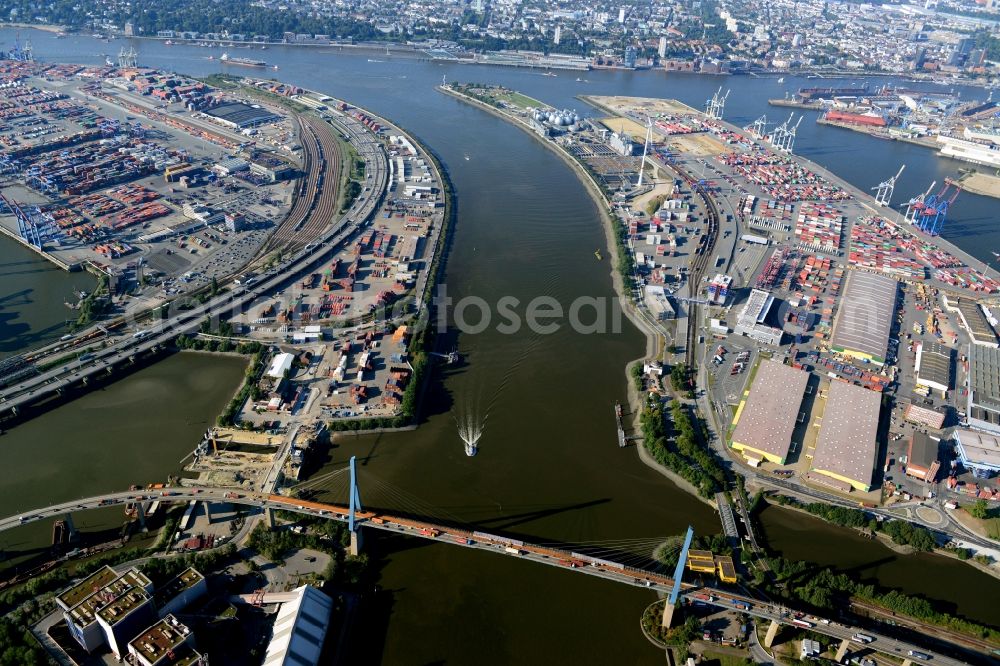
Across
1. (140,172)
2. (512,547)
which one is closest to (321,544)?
(512,547)

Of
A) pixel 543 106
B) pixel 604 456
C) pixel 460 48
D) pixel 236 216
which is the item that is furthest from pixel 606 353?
pixel 460 48

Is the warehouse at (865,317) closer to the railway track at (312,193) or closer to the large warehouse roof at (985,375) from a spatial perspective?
the large warehouse roof at (985,375)

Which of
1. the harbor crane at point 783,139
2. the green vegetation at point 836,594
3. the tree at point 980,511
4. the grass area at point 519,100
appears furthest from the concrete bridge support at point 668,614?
the grass area at point 519,100

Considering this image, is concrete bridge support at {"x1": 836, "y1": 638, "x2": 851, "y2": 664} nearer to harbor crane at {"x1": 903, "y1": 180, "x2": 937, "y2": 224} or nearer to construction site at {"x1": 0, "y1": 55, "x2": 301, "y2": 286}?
construction site at {"x1": 0, "y1": 55, "x2": 301, "y2": 286}

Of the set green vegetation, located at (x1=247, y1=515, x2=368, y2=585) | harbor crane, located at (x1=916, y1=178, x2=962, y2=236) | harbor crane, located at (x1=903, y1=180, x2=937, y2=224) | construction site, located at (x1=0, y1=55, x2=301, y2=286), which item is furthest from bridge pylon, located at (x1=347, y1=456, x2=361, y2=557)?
harbor crane, located at (x1=903, y1=180, x2=937, y2=224)

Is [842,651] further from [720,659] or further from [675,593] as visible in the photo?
[675,593]

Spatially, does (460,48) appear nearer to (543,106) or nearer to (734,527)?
Answer: (543,106)

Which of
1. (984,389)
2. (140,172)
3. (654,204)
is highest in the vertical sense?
(654,204)
